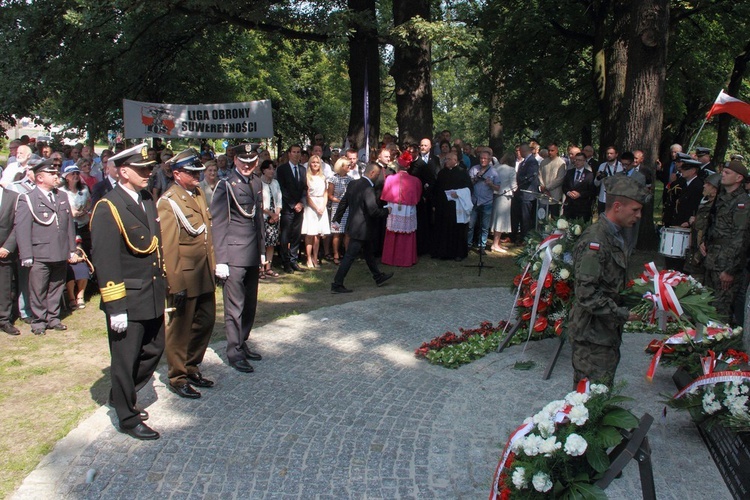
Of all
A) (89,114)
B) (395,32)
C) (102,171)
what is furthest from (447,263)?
(89,114)

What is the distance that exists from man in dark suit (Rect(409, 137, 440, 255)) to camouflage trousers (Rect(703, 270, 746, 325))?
6.17 meters

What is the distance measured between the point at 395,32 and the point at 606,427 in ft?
37.3

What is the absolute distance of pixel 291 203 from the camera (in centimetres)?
1169

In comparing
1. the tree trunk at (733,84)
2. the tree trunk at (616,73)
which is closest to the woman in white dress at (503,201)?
the tree trunk at (616,73)

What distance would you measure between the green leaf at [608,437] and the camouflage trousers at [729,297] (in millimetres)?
4551

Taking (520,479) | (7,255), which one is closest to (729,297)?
(520,479)

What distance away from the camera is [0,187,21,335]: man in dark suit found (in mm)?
7809

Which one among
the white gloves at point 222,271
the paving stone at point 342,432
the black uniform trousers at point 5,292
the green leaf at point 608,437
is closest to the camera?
the green leaf at point 608,437

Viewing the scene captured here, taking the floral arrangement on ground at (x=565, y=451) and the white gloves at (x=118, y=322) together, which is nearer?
the floral arrangement on ground at (x=565, y=451)

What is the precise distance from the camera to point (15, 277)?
8.38m

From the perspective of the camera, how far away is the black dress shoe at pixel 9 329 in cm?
791

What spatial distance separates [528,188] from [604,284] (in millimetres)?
9866

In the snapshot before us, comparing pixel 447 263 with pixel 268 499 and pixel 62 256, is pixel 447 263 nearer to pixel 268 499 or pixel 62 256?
pixel 62 256

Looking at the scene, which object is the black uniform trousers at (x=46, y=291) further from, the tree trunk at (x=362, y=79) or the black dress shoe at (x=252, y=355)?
the tree trunk at (x=362, y=79)
